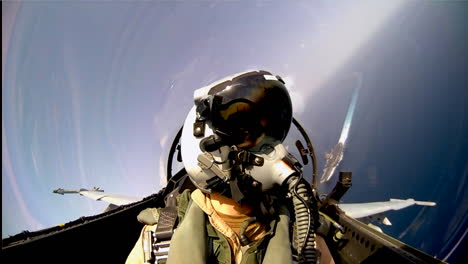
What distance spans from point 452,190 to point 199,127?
31617 mm

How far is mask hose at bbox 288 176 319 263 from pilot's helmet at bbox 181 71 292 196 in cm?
21

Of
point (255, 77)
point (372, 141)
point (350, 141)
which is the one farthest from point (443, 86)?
point (255, 77)

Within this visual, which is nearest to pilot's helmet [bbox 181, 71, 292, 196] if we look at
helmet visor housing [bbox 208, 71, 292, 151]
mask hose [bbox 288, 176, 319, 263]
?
helmet visor housing [bbox 208, 71, 292, 151]

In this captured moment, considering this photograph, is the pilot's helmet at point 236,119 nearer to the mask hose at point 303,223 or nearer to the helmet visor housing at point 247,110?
the helmet visor housing at point 247,110

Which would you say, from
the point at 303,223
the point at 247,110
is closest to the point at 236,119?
the point at 247,110

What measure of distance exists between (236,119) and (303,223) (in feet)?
1.79

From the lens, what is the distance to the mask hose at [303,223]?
74 cm

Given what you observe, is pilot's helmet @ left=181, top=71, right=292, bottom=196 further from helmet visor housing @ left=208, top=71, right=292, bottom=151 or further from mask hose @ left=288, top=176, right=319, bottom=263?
mask hose @ left=288, top=176, right=319, bottom=263

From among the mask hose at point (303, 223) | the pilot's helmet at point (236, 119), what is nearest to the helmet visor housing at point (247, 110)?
the pilot's helmet at point (236, 119)

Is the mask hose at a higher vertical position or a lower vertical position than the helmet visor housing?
lower

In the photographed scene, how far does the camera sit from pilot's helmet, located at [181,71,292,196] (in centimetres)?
94

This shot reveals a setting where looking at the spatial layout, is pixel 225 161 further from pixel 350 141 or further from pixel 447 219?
pixel 350 141

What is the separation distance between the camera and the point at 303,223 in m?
0.79

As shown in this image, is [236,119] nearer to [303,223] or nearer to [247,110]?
[247,110]
